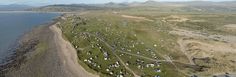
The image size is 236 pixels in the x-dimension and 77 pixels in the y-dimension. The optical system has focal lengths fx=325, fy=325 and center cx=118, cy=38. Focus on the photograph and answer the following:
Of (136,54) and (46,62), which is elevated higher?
(136,54)

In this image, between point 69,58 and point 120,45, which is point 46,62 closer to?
point 69,58

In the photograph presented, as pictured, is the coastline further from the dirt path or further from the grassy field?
the grassy field

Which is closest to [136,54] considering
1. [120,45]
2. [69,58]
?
[120,45]

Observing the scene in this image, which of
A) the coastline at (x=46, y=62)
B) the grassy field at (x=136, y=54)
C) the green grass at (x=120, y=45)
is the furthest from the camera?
the green grass at (x=120, y=45)

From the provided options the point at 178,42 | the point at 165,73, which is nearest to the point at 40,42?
the point at 178,42

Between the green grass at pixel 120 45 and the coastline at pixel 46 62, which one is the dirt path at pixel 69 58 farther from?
the green grass at pixel 120 45

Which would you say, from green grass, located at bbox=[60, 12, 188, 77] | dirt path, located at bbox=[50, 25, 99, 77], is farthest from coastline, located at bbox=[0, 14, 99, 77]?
green grass, located at bbox=[60, 12, 188, 77]

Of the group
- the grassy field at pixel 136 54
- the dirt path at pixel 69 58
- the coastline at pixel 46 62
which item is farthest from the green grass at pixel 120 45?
the coastline at pixel 46 62

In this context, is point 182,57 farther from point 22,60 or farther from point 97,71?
point 22,60
